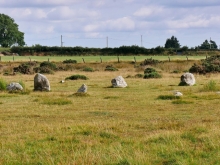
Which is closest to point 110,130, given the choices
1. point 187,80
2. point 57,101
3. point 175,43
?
point 57,101

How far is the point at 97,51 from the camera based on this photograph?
102750 mm

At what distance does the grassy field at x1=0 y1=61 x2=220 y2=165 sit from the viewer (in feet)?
32.2

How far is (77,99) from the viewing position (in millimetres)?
22953

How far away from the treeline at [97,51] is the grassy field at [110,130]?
248ft

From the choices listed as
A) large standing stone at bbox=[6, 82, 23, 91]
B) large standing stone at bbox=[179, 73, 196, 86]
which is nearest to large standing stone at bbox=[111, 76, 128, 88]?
large standing stone at bbox=[179, 73, 196, 86]

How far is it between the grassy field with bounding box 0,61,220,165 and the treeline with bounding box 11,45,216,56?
248 ft

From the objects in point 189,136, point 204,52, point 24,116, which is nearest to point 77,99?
point 24,116

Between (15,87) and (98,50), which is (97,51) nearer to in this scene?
(98,50)

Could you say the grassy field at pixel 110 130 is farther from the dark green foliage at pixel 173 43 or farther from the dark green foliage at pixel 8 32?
the dark green foliage at pixel 8 32

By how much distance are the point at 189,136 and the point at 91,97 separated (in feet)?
40.1

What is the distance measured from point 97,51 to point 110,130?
89.9 metres

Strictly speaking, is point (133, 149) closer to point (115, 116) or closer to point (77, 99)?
point (115, 116)

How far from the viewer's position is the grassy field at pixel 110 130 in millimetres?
9805

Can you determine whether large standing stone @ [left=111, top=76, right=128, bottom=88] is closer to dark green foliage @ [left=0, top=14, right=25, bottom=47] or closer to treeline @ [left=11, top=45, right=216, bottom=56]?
treeline @ [left=11, top=45, right=216, bottom=56]
